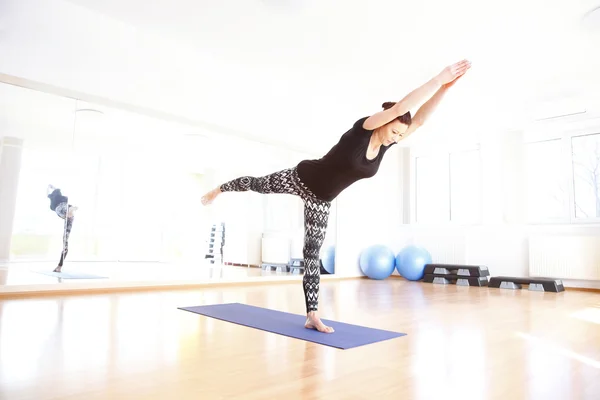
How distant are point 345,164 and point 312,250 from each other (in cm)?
63

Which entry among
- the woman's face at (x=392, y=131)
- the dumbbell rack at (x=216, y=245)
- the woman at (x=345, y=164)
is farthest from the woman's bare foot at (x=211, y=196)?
the dumbbell rack at (x=216, y=245)

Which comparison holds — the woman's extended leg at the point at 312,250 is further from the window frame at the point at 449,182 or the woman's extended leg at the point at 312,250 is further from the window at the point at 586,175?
the window at the point at 586,175

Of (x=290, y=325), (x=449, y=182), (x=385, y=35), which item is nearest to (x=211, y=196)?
(x=290, y=325)

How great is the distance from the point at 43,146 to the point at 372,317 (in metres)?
3.68

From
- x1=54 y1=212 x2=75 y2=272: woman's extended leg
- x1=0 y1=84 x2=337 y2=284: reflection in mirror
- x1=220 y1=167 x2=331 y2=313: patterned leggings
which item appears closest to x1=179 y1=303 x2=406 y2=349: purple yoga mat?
x1=220 y1=167 x2=331 y2=313: patterned leggings

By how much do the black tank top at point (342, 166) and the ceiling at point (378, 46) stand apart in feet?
6.77

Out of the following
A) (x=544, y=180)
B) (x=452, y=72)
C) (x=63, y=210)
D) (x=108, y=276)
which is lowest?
(x=108, y=276)

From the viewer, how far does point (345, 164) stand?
7.10 feet

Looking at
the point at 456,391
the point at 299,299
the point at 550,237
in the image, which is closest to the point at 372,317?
the point at 299,299

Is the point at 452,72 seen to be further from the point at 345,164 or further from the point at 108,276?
the point at 108,276

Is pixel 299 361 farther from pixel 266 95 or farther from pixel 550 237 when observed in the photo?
pixel 550 237

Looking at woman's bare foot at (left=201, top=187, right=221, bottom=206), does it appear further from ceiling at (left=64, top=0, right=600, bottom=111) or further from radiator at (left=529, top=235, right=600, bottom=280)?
radiator at (left=529, top=235, right=600, bottom=280)

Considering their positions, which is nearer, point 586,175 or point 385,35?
point 385,35

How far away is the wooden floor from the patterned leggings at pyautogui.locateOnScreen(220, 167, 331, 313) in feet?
1.22
